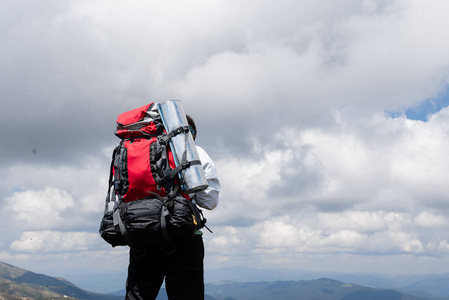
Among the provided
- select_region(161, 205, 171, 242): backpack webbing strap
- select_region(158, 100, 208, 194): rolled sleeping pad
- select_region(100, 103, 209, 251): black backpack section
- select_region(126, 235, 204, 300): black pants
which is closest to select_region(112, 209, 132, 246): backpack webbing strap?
select_region(100, 103, 209, 251): black backpack section

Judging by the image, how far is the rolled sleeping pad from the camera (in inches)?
261

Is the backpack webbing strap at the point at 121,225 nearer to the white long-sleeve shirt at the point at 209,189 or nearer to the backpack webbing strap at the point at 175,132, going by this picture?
the white long-sleeve shirt at the point at 209,189

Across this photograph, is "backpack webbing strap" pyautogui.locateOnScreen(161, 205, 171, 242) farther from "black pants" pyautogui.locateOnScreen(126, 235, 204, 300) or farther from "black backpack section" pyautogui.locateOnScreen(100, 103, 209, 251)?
"black pants" pyautogui.locateOnScreen(126, 235, 204, 300)

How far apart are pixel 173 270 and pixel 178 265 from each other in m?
0.13

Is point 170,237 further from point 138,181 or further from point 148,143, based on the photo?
point 148,143

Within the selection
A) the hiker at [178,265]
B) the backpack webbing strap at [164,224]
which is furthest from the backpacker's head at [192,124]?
the backpack webbing strap at [164,224]

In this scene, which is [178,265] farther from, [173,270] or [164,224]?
[164,224]

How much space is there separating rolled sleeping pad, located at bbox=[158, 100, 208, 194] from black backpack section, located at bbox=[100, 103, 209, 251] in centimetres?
10

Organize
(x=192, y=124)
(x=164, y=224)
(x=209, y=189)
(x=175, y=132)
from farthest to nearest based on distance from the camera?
(x=192, y=124) < (x=209, y=189) < (x=175, y=132) < (x=164, y=224)

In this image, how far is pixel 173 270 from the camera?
6.82 meters

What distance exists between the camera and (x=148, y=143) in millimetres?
7051

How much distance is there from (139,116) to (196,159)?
1419 mm

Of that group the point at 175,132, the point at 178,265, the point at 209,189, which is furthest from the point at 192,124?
the point at 178,265

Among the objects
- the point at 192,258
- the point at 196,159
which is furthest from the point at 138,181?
the point at 192,258
